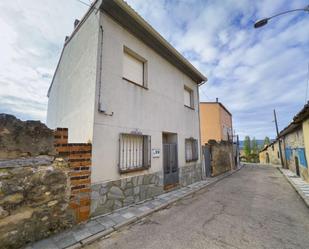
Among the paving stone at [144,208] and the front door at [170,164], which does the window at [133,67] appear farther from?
the paving stone at [144,208]

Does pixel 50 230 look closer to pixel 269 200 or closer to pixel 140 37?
pixel 140 37

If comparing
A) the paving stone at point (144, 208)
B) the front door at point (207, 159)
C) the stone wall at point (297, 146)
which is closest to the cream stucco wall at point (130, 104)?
the paving stone at point (144, 208)

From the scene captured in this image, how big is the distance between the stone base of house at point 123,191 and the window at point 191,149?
2902 mm

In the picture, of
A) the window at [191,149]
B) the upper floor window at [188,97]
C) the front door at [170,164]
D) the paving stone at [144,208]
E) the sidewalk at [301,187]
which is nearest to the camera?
the paving stone at [144,208]

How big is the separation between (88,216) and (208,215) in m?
3.11

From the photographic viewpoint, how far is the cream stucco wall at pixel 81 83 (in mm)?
4660

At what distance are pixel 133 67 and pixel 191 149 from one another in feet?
18.2

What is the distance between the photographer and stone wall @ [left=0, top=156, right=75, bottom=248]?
287 cm

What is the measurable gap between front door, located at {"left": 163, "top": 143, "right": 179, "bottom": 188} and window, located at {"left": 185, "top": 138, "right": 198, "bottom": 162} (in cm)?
161

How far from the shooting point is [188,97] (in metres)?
9.51

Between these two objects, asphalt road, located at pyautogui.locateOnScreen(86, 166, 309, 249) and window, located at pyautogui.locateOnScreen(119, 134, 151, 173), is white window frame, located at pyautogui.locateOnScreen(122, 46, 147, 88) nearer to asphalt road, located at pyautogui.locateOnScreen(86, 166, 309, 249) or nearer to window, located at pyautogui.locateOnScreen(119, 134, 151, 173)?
window, located at pyautogui.locateOnScreen(119, 134, 151, 173)

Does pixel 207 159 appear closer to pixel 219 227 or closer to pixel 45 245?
pixel 219 227

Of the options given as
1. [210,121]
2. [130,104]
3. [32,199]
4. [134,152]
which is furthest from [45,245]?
[210,121]

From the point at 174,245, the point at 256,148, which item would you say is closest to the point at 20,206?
the point at 174,245
